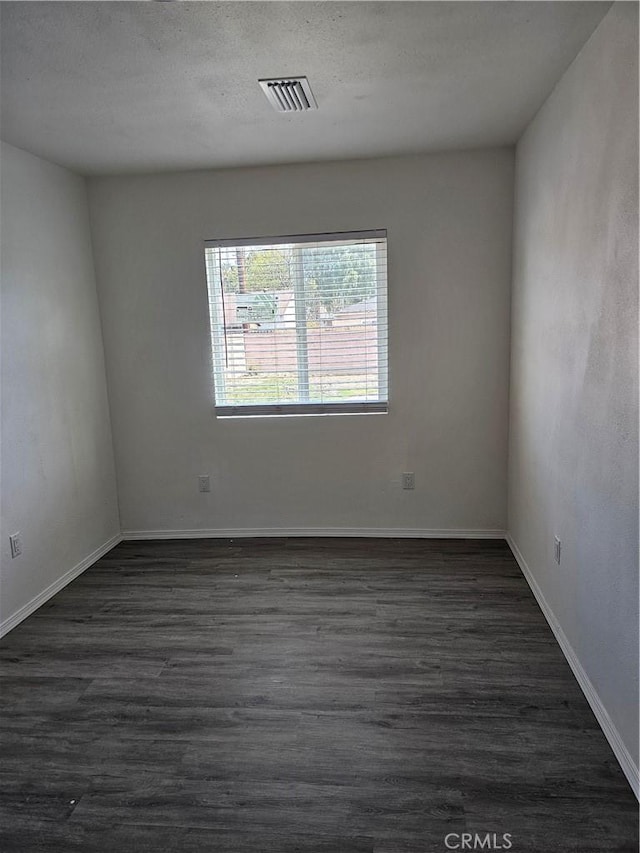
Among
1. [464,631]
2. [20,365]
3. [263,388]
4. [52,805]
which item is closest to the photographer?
[52,805]

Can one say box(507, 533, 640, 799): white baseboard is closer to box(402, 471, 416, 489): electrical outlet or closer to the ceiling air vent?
box(402, 471, 416, 489): electrical outlet

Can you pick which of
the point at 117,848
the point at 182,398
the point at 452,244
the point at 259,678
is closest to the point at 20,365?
the point at 182,398

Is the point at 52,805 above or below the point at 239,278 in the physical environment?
below

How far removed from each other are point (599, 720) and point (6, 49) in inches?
128

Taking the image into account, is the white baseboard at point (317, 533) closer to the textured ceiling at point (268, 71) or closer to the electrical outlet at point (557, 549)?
the electrical outlet at point (557, 549)

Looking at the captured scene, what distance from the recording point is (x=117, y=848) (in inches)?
64.1

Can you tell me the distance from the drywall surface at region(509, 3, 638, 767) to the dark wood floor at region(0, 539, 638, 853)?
28 cm

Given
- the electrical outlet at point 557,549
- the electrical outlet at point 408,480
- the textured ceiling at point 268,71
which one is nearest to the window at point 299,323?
the electrical outlet at point 408,480

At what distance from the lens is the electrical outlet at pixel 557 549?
2537 mm

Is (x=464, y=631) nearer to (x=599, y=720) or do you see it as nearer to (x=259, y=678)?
(x=599, y=720)

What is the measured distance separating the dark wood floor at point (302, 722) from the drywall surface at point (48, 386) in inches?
14.6

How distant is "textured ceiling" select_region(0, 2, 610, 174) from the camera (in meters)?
1.81

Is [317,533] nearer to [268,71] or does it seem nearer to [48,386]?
[48,386]

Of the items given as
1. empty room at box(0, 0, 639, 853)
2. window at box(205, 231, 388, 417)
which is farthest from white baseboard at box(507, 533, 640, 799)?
window at box(205, 231, 388, 417)
